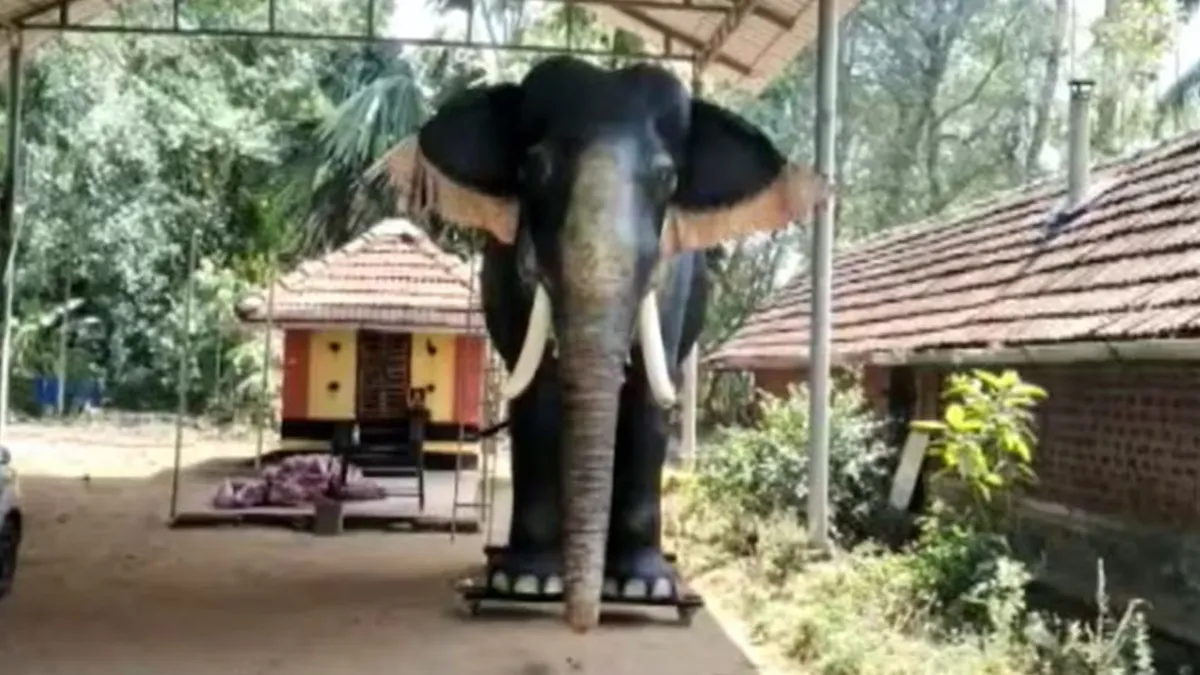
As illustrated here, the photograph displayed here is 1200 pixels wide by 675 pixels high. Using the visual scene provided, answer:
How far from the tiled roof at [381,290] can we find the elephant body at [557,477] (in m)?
7.31

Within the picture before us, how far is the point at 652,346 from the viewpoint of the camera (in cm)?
613

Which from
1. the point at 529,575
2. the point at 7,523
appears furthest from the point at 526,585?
the point at 7,523

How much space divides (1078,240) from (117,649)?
21.2ft

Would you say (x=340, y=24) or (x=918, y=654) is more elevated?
(x=340, y=24)

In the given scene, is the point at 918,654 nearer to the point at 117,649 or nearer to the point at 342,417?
the point at 117,649

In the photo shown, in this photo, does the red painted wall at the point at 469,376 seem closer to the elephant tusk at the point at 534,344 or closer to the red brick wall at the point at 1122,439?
the red brick wall at the point at 1122,439

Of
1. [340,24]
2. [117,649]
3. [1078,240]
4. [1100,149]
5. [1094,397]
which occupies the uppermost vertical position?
[340,24]

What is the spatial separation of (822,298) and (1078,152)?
274 cm

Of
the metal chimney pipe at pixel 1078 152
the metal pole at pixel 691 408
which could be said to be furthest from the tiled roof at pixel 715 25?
the metal chimney pipe at pixel 1078 152

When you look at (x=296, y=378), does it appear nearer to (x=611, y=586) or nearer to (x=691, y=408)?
(x=691, y=408)

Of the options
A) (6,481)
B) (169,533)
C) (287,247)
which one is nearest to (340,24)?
(287,247)

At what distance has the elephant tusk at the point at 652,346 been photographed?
6043 mm

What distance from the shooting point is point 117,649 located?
21.5 ft

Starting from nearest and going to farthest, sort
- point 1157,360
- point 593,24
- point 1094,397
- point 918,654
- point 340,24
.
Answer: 1. point 918,654
2. point 1157,360
3. point 1094,397
4. point 593,24
5. point 340,24
